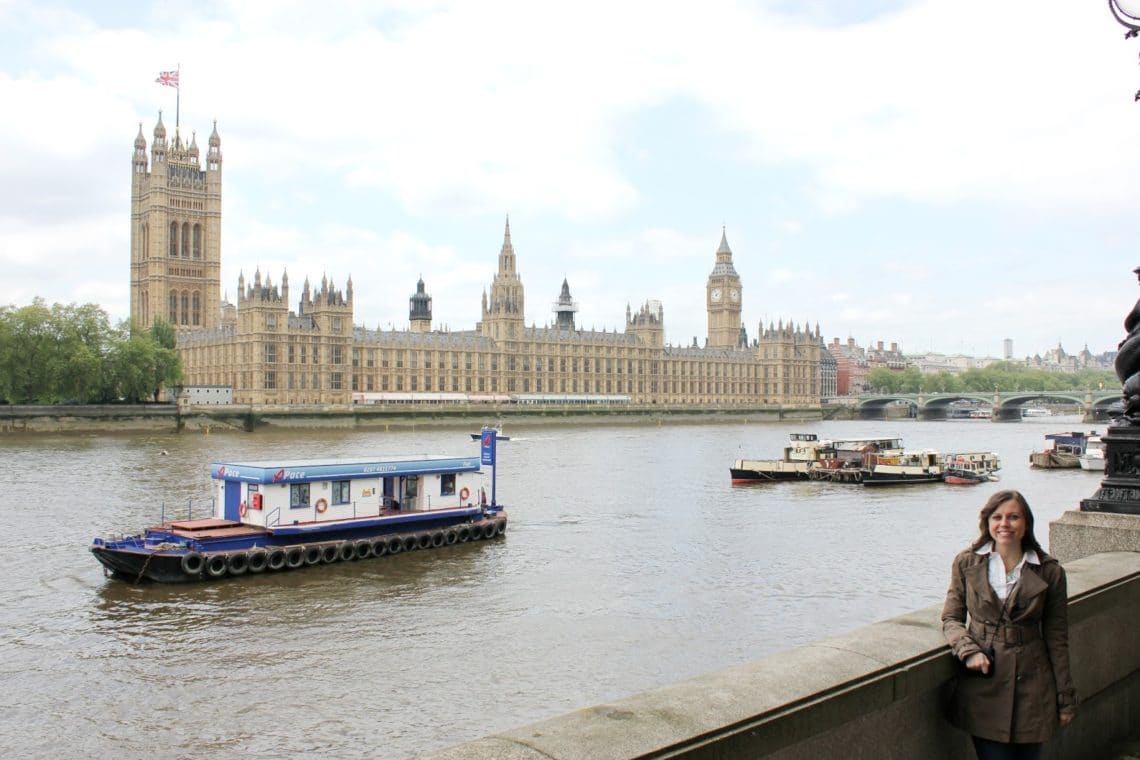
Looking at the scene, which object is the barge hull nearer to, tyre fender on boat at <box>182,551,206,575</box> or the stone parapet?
tyre fender on boat at <box>182,551,206,575</box>

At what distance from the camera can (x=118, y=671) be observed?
1595 cm

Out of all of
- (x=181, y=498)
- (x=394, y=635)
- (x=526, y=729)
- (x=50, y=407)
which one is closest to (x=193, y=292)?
(x=50, y=407)

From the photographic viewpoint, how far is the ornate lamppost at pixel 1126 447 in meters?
7.46

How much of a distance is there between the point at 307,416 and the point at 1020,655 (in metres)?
91.0

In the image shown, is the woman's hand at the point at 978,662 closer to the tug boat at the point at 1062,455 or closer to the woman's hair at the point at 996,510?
the woman's hair at the point at 996,510

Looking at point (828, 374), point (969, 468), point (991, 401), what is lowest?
point (969, 468)

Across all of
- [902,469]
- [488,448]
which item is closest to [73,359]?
[488,448]

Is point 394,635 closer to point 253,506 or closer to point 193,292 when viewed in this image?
point 253,506

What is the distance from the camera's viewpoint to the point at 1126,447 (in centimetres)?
760

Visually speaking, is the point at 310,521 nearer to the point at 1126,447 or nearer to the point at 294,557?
the point at 294,557

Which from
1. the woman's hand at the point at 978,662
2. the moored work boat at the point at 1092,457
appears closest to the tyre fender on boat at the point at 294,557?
the woman's hand at the point at 978,662

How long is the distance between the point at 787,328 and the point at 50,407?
331ft

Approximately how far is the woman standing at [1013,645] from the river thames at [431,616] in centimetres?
935

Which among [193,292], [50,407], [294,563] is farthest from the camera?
[193,292]
